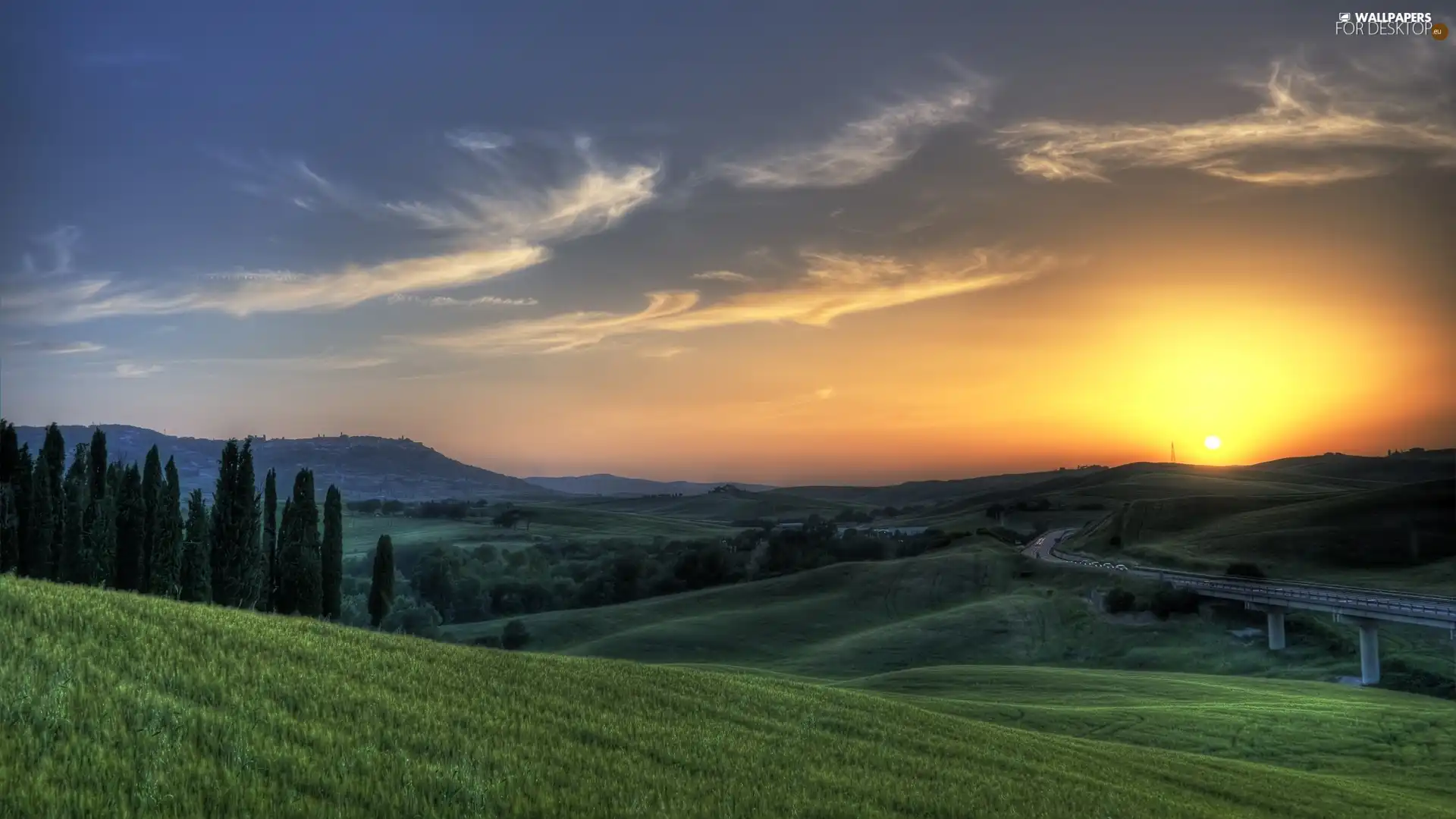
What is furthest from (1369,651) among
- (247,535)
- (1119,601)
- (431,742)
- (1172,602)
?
(247,535)

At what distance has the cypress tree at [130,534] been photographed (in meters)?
80.4

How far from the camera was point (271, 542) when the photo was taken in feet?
313

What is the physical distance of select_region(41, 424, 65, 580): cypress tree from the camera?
8175 centimetres

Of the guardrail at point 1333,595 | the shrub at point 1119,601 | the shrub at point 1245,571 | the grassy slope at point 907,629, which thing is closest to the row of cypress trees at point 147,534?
the grassy slope at point 907,629

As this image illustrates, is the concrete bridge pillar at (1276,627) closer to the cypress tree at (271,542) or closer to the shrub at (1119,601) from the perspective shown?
the shrub at (1119,601)

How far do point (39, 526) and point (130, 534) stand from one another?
7411mm

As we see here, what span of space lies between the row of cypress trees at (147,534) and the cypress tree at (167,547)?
91 mm

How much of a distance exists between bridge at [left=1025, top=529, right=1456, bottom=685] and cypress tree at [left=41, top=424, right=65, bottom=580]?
126907mm

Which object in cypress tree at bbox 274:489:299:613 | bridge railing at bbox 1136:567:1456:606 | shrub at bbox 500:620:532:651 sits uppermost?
cypress tree at bbox 274:489:299:613

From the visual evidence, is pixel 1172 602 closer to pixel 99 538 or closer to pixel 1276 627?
pixel 1276 627

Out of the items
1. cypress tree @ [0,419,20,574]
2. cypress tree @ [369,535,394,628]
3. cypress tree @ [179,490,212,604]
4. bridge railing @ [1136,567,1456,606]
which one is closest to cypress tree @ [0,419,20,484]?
cypress tree @ [0,419,20,574]

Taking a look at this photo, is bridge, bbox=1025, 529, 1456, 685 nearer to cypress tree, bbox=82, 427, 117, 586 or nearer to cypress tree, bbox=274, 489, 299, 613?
cypress tree, bbox=274, 489, 299, 613

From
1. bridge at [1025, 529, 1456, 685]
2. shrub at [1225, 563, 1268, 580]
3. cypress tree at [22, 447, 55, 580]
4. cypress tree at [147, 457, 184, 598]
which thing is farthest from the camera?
shrub at [1225, 563, 1268, 580]

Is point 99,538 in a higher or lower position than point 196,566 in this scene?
higher
